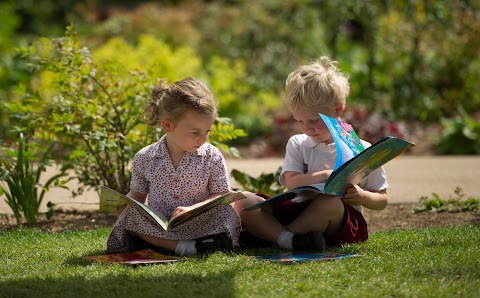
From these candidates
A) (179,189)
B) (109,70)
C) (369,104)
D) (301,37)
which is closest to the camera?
(179,189)

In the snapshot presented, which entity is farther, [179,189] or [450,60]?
[450,60]

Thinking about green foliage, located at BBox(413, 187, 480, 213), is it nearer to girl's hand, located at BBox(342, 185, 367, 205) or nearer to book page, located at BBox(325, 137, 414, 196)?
girl's hand, located at BBox(342, 185, 367, 205)

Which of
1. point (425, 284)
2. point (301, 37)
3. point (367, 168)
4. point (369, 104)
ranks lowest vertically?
point (425, 284)

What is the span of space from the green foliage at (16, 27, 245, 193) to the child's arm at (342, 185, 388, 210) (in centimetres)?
126

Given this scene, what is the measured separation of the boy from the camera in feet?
14.0

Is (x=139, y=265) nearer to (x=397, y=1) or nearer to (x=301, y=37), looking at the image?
(x=397, y=1)

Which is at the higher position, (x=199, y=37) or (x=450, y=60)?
(x=199, y=37)

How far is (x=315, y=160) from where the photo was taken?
445 cm

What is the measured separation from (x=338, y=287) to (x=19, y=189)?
266cm

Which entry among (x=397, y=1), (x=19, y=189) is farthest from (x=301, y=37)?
(x=19, y=189)

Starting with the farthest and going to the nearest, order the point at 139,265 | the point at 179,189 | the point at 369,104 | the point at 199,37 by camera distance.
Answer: the point at 199,37 → the point at 369,104 → the point at 179,189 → the point at 139,265

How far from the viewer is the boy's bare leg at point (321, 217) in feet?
13.9

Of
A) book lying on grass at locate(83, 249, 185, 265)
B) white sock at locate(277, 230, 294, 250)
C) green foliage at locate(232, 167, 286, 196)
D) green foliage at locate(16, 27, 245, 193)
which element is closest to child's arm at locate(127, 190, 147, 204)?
book lying on grass at locate(83, 249, 185, 265)

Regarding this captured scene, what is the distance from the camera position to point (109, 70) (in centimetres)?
571
